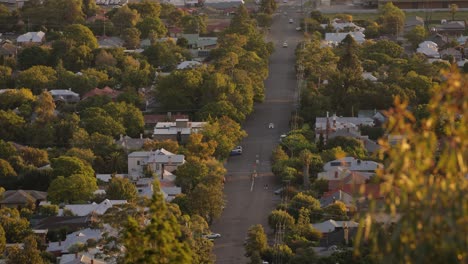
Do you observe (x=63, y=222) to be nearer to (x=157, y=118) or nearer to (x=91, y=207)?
(x=91, y=207)

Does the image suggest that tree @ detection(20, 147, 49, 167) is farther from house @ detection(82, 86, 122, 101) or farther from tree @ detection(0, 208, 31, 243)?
house @ detection(82, 86, 122, 101)

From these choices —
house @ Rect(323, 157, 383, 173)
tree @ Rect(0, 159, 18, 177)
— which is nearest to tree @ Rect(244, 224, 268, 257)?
house @ Rect(323, 157, 383, 173)

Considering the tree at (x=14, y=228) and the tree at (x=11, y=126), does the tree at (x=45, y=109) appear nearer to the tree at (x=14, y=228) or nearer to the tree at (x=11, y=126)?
the tree at (x=11, y=126)

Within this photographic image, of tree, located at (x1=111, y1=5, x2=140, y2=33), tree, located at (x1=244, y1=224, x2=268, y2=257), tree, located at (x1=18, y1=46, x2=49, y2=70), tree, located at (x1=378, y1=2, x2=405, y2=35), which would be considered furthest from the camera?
tree, located at (x1=111, y1=5, x2=140, y2=33)

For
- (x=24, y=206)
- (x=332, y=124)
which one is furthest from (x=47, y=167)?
(x=332, y=124)

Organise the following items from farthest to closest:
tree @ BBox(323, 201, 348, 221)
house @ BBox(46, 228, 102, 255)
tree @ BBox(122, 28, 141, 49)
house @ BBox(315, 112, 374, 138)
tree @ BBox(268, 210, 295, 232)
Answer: tree @ BBox(122, 28, 141, 49) < house @ BBox(315, 112, 374, 138) < tree @ BBox(323, 201, 348, 221) < tree @ BBox(268, 210, 295, 232) < house @ BBox(46, 228, 102, 255)

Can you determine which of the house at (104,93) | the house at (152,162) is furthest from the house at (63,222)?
the house at (104,93)
